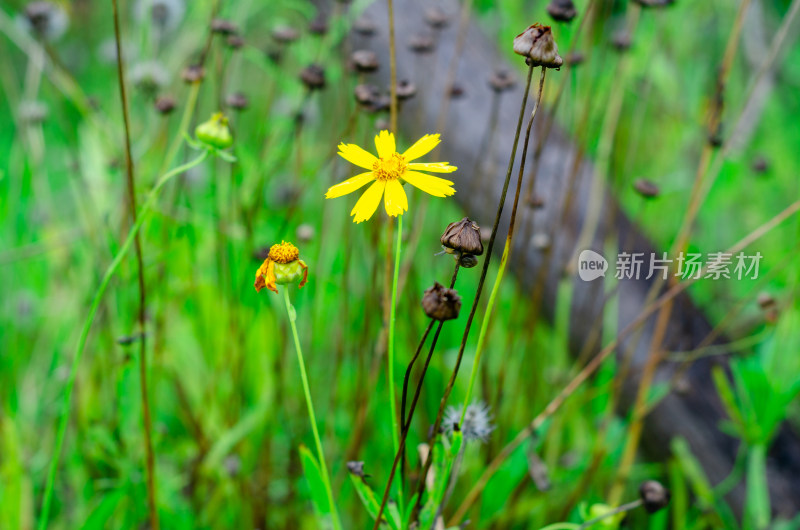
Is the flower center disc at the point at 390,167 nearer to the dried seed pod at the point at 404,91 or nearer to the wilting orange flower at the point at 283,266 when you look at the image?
the wilting orange flower at the point at 283,266

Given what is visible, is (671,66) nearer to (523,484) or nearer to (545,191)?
(545,191)

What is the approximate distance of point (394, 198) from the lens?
333 mm

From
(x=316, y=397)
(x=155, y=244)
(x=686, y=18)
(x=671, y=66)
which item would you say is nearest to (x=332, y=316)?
(x=316, y=397)

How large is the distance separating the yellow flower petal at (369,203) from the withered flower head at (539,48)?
0.34 feet

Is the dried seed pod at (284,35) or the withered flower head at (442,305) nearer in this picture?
the withered flower head at (442,305)

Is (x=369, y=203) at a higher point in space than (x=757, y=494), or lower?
higher

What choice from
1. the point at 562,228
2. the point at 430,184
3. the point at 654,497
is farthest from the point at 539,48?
the point at 562,228

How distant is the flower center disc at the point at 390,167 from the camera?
1.16 ft

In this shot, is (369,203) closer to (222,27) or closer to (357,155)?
(357,155)

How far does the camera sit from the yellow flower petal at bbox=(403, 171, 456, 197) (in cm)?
30

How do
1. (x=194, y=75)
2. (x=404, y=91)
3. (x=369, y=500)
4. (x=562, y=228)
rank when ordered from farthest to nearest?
(x=562, y=228) → (x=194, y=75) → (x=404, y=91) → (x=369, y=500)

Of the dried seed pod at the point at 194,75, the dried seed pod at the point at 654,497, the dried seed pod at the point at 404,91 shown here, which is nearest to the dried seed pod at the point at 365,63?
the dried seed pod at the point at 404,91

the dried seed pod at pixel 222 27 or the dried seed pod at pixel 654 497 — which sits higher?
the dried seed pod at pixel 222 27

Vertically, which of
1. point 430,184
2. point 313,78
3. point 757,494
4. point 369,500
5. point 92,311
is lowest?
point 757,494
